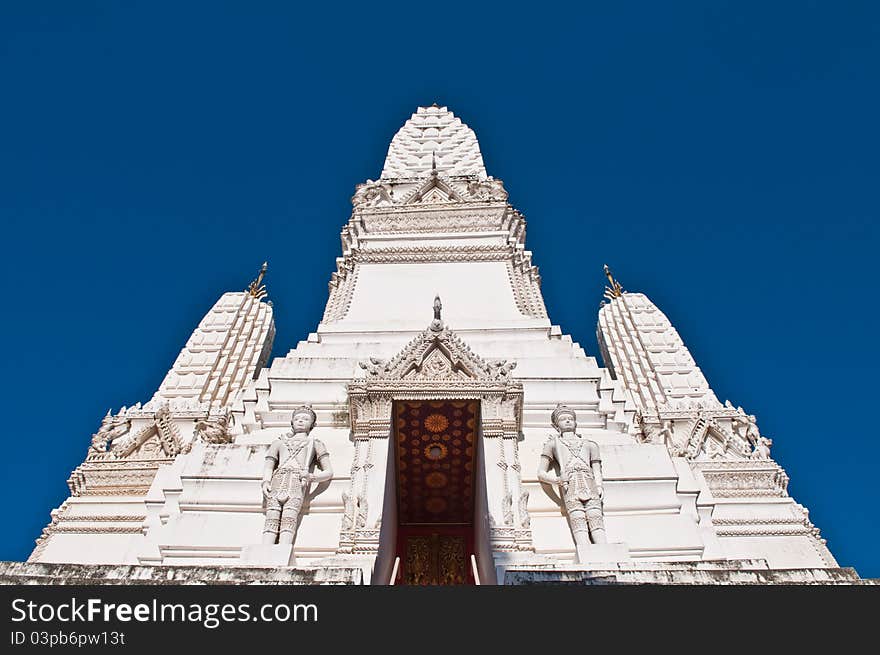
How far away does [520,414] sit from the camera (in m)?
12.3

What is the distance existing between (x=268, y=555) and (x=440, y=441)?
168 inches

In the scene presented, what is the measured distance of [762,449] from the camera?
19828 mm

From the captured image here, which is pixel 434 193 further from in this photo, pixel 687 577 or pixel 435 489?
pixel 687 577

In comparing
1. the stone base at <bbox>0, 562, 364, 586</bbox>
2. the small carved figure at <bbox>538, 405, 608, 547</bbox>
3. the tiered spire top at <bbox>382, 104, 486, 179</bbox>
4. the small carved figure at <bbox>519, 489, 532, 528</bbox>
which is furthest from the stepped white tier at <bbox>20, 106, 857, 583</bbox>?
the tiered spire top at <bbox>382, 104, 486, 179</bbox>

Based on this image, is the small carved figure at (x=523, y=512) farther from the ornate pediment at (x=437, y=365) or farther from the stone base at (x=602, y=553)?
the ornate pediment at (x=437, y=365)

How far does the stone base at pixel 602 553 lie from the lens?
929 cm

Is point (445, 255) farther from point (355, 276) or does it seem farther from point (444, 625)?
point (444, 625)

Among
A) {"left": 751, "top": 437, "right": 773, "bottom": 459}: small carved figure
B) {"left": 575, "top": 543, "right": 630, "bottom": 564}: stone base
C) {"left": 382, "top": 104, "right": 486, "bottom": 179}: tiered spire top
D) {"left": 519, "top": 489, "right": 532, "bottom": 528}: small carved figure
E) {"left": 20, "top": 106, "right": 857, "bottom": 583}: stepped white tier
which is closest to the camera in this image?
{"left": 575, "top": 543, "right": 630, "bottom": 564}: stone base

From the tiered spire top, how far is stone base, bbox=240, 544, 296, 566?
19318mm

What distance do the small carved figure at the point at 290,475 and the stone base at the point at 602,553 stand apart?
4161 mm

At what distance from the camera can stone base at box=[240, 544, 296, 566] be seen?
934cm

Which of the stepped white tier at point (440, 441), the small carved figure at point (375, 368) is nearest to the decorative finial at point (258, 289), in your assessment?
the stepped white tier at point (440, 441)

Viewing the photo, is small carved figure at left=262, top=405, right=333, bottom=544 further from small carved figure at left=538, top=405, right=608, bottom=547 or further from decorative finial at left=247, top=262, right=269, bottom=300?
decorative finial at left=247, top=262, right=269, bottom=300

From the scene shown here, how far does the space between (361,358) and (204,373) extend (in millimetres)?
10124
